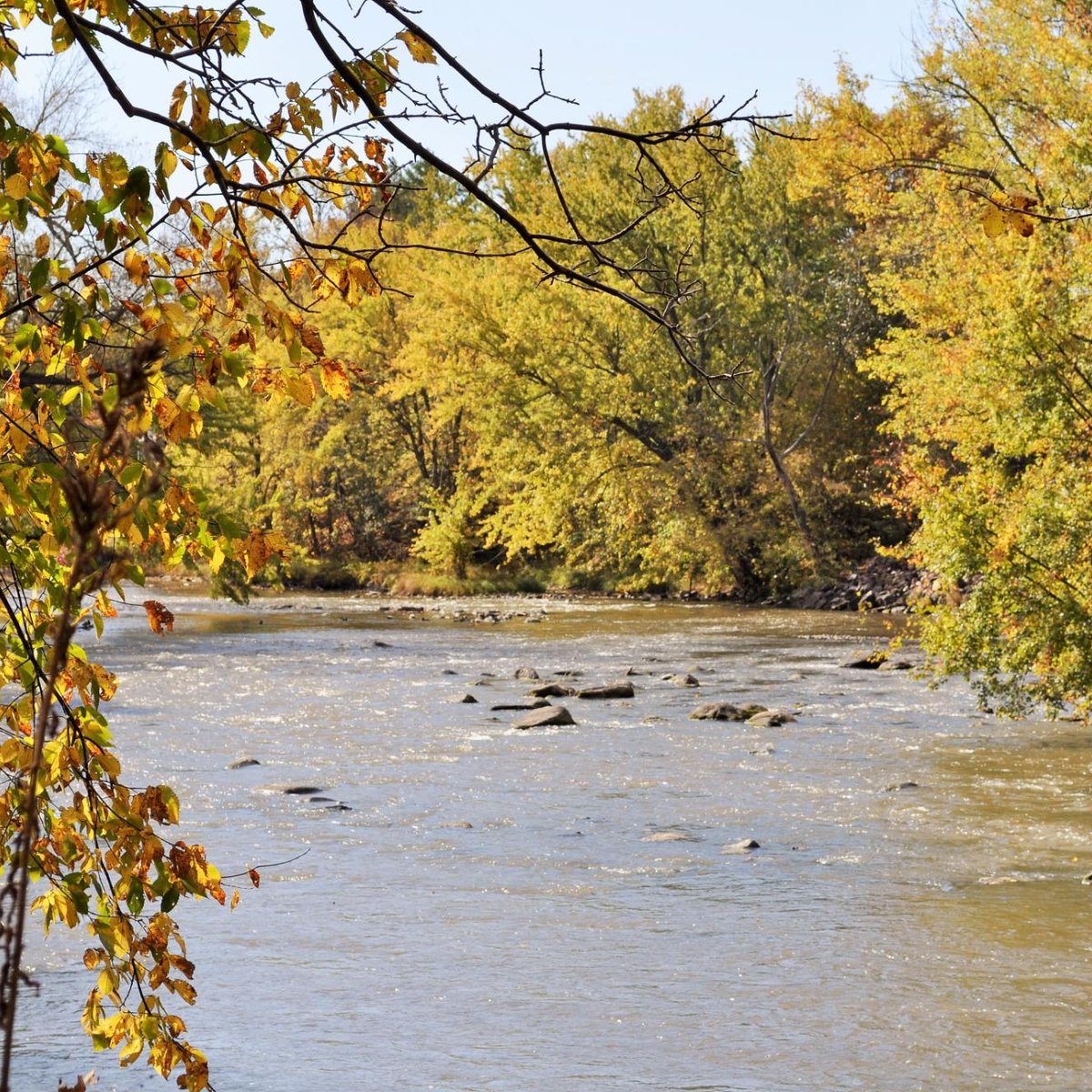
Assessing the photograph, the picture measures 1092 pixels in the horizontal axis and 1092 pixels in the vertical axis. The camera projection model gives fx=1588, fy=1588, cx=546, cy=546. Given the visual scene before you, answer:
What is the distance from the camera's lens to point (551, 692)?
18531 mm

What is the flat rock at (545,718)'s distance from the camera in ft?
52.5

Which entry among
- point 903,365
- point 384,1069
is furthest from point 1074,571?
point 903,365

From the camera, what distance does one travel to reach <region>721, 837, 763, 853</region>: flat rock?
10.3 m

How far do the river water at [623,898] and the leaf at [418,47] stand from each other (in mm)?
4285

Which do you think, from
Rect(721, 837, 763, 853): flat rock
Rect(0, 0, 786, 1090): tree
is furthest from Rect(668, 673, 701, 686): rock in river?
Rect(0, 0, 786, 1090): tree

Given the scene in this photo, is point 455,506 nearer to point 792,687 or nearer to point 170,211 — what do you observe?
point 792,687

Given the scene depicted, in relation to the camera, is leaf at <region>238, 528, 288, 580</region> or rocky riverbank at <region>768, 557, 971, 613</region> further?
rocky riverbank at <region>768, 557, 971, 613</region>

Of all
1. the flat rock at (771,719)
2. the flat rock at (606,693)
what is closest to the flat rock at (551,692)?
the flat rock at (606,693)

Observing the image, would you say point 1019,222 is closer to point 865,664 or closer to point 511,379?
point 865,664

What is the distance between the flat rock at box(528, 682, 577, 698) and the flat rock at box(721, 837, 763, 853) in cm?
793

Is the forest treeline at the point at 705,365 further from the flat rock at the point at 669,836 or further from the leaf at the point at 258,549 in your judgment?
the leaf at the point at 258,549

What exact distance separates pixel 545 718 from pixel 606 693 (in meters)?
2.34

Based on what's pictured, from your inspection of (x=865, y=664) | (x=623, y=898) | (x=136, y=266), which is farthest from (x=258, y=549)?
(x=865, y=664)

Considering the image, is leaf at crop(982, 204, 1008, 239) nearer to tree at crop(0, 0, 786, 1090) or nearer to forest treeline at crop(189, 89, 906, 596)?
tree at crop(0, 0, 786, 1090)
